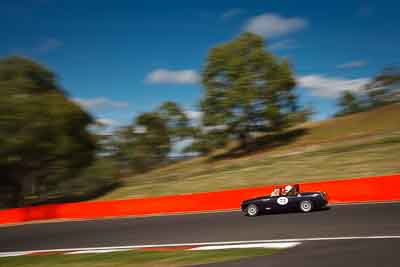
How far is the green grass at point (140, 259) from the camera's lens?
9477mm

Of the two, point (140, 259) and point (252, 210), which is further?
point (252, 210)

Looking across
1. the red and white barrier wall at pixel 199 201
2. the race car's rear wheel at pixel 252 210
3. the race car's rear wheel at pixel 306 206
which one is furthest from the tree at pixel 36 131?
the race car's rear wheel at pixel 306 206

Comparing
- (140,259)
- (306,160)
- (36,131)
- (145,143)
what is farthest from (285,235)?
(145,143)

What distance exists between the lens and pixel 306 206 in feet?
55.7

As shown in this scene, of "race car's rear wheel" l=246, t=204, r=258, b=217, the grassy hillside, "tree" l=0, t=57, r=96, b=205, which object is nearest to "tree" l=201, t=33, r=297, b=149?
the grassy hillside

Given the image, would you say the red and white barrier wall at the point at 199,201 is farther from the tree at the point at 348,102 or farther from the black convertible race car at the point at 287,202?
the tree at the point at 348,102

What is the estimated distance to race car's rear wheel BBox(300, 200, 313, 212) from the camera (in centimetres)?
1688

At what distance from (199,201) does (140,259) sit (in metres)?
12.8

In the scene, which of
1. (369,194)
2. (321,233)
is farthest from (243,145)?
(321,233)

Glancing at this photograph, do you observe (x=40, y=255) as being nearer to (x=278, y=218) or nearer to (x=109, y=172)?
(x=278, y=218)

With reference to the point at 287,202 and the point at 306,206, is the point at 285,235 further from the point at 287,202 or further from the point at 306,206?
the point at 287,202

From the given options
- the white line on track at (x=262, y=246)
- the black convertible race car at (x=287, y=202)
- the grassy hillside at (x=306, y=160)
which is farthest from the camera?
the grassy hillside at (x=306, y=160)

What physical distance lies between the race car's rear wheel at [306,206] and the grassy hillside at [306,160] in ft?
37.6

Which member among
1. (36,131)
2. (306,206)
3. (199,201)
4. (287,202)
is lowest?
(306,206)
